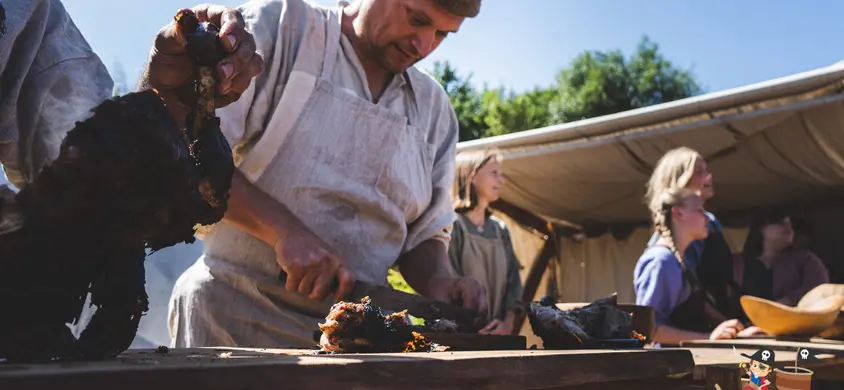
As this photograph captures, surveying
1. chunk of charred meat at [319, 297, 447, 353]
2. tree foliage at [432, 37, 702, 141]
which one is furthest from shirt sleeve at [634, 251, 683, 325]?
tree foliage at [432, 37, 702, 141]

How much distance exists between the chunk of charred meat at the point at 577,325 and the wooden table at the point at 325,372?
0.31 meters

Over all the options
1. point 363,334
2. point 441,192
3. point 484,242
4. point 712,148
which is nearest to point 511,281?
point 484,242

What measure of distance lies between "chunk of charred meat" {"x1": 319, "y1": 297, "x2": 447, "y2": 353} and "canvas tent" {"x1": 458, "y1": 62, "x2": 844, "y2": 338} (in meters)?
4.51

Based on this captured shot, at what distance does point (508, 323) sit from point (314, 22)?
3581mm

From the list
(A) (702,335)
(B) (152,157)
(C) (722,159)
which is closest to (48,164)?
(B) (152,157)

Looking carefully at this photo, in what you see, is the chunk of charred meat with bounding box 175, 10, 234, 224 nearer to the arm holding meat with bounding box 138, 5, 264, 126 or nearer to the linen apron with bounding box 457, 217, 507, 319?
the arm holding meat with bounding box 138, 5, 264, 126

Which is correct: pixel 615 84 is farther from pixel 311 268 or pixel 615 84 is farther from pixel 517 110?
pixel 311 268

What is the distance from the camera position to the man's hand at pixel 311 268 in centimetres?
182

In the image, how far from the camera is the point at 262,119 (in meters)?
2.14

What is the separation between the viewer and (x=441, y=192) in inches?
101

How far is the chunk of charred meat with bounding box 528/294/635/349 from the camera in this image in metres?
1.71

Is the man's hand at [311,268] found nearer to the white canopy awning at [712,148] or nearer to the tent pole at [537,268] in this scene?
the white canopy awning at [712,148]

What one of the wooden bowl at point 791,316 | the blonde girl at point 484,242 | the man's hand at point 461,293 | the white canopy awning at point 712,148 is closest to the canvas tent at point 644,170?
the white canopy awning at point 712,148

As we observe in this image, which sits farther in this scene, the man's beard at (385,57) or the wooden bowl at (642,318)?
the wooden bowl at (642,318)
